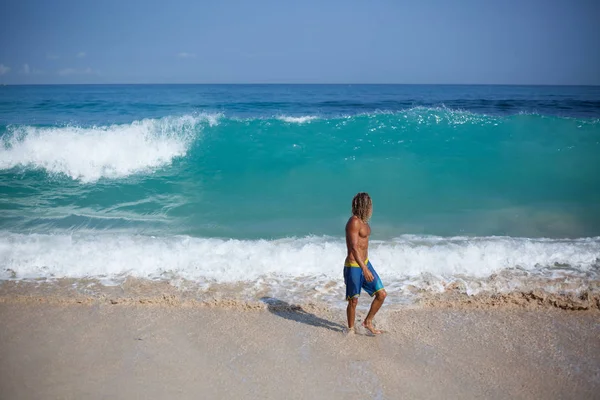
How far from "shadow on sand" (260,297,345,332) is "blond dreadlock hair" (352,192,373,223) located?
3.74 ft

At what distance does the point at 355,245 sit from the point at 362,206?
14.2 inches

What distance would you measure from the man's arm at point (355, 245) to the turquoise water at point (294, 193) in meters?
1.66

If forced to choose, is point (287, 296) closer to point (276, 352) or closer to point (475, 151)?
point (276, 352)

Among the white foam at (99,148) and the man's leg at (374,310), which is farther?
the white foam at (99,148)

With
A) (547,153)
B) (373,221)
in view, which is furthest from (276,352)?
(547,153)

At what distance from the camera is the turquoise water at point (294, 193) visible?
17.8 feet

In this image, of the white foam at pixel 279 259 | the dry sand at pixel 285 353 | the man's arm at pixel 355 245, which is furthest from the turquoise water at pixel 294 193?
the man's arm at pixel 355 245

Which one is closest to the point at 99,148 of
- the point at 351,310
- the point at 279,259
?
the point at 279,259

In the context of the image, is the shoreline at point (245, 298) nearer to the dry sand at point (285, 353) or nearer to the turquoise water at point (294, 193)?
the dry sand at point (285, 353)

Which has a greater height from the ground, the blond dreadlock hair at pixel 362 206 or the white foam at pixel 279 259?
the blond dreadlock hair at pixel 362 206

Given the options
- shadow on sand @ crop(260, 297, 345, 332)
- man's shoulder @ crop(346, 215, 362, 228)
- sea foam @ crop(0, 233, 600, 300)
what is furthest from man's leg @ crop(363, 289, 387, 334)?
sea foam @ crop(0, 233, 600, 300)

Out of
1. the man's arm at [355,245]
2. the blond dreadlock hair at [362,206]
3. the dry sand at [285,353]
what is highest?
the blond dreadlock hair at [362,206]

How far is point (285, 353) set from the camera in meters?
3.40

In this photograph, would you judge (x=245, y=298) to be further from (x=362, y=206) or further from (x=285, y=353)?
(x=362, y=206)
